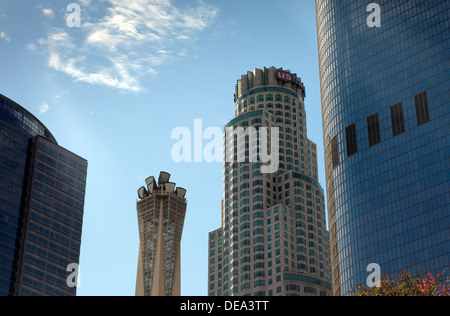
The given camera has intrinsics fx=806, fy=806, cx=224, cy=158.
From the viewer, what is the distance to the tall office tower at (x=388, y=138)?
159625 mm

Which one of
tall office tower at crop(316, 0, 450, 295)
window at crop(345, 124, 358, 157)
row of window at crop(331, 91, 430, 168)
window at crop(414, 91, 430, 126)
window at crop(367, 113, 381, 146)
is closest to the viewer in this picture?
tall office tower at crop(316, 0, 450, 295)

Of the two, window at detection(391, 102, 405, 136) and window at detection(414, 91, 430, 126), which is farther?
window at detection(391, 102, 405, 136)

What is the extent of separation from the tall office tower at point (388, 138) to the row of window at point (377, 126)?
216 millimetres

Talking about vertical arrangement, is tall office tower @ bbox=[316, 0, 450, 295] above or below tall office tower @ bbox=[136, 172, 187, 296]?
above

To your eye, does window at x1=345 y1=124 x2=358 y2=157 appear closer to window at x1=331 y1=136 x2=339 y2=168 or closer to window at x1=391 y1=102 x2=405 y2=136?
window at x1=331 y1=136 x2=339 y2=168

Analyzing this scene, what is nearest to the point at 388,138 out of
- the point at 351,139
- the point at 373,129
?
the point at 373,129

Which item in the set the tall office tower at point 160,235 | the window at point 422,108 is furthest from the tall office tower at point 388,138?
the tall office tower at point 160,235

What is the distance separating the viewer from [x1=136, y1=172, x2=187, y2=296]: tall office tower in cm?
11731

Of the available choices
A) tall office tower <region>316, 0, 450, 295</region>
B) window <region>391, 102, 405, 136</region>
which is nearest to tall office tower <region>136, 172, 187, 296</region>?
tall office tower <region>316, 0, 450, 295</region>

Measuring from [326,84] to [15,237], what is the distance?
82599 mm

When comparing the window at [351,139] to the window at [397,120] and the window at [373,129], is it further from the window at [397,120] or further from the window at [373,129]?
the window at [397,120]

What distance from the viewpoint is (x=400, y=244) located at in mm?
160750
